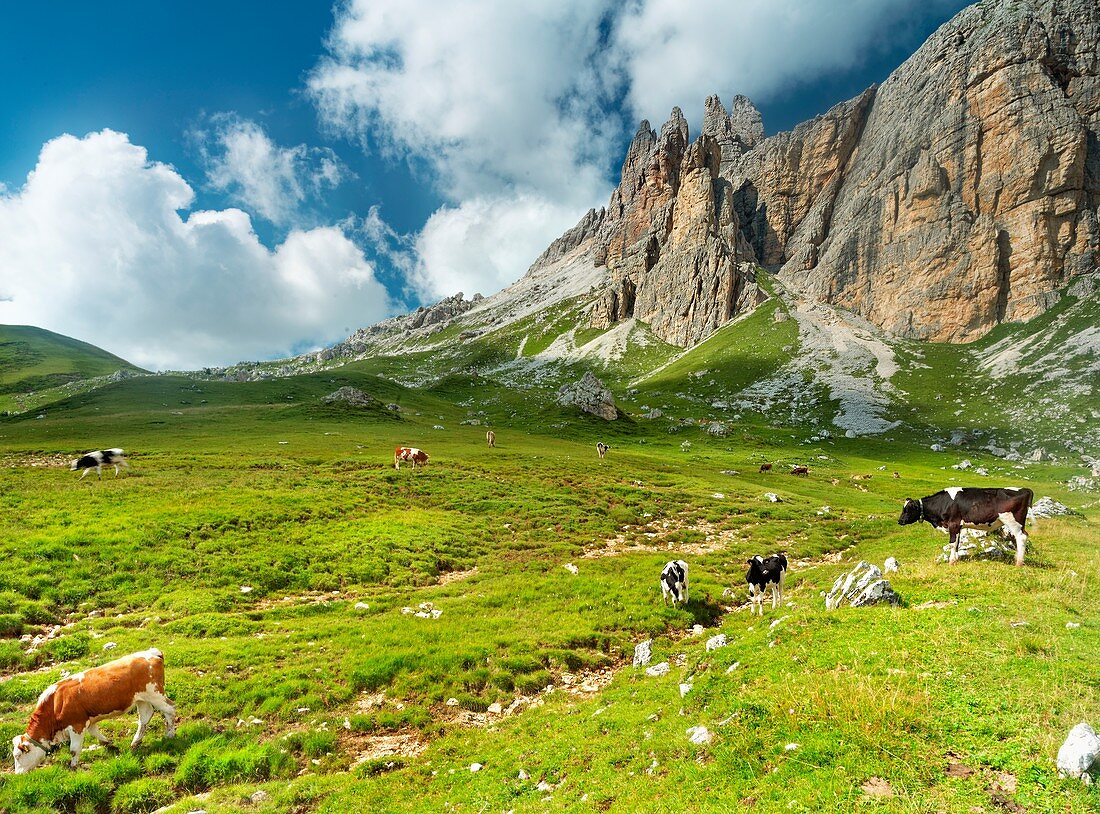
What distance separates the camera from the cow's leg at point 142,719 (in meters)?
11.8

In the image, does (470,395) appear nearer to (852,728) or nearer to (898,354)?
(898,354)

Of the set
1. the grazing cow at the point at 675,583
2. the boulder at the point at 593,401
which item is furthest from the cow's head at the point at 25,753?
the boulder at the point at 593,401

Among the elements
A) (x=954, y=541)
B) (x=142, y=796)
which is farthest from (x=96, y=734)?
(x=954, y=541)

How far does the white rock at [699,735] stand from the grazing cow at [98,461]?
45402 mm

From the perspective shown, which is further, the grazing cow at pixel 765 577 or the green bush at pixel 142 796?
the grazing cow at pixel 765 577

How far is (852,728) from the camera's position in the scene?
25.9ft

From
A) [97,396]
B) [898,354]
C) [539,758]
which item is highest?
[898,354]

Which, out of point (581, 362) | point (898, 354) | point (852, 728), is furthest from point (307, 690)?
point (581, 362)

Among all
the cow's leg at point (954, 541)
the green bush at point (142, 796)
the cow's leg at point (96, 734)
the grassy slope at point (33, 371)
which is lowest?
the green bush at point (142, 796)

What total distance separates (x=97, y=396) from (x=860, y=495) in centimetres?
13481

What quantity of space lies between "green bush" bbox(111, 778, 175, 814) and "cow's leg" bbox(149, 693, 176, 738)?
4.89 ft

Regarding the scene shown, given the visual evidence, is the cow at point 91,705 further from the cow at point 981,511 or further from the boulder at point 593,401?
the boulder at point 593,401

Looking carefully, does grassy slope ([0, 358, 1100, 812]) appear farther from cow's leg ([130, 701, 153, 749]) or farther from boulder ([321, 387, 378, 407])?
boulder ([321, 387, 378, 407])

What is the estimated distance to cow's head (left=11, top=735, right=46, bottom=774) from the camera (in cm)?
1051
